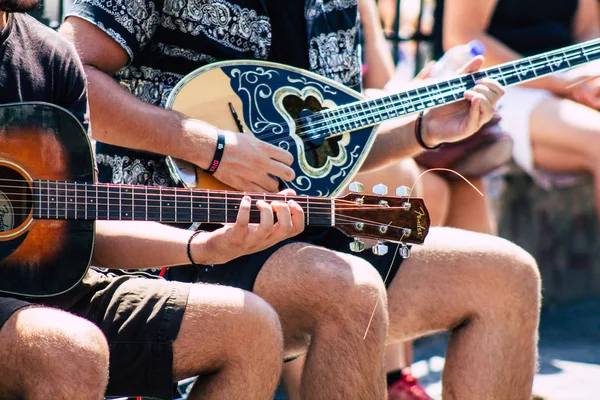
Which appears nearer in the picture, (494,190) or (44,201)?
(44,201)

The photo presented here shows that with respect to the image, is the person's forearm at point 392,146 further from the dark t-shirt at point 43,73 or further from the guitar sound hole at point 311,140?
the dark t-shirt at point 43,73

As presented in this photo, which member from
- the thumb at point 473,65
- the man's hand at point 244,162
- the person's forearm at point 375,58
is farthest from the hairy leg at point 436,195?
the man's hand at point 244,162

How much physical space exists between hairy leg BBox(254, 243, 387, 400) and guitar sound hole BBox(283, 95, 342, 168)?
410 millimetres

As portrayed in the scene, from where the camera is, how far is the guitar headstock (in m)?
2.48

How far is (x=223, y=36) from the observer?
2.79 m

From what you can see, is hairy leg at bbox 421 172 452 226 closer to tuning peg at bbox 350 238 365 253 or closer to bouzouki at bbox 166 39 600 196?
bouzouki at bbox 166 39 600 196

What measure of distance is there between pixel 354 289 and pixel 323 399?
0.29 m

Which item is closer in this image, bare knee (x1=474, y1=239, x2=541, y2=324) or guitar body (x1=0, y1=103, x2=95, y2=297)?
guitar body (x1=0, y1=103, x2=95, y2=297)

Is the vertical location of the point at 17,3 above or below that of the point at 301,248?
above

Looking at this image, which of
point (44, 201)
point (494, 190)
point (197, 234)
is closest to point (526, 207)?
point (494, 190)

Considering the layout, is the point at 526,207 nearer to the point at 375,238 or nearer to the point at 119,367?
the point at 375,238

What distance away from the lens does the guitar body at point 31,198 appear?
6.95 ft

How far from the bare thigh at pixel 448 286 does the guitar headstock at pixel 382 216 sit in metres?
0.28

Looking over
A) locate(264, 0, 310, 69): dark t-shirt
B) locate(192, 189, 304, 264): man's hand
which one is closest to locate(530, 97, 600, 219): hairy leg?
locate(264, 0, 310, 69): dark t-shirt
